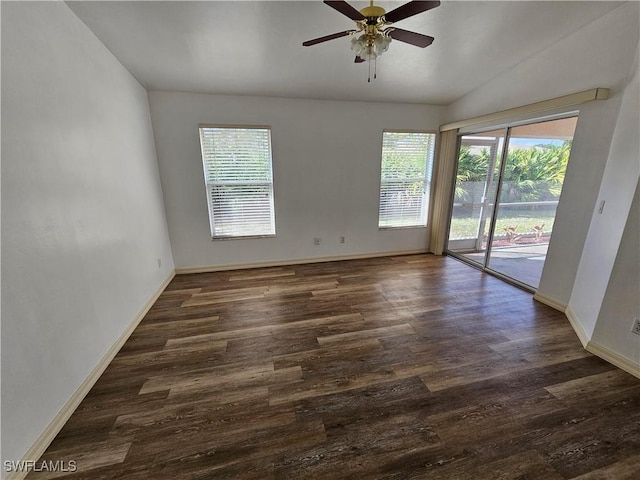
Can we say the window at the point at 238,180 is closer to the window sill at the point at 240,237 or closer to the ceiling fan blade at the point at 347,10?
the window sill at the point at 240,237

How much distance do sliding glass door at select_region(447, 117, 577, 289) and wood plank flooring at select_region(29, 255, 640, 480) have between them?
2.99 feet

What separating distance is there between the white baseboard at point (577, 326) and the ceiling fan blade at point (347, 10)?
120 inches

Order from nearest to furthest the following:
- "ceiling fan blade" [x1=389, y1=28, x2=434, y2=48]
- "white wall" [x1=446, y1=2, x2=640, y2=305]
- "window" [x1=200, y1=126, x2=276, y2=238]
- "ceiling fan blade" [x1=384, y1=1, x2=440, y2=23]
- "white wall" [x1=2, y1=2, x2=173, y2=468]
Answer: "white wall" [x1=2, y1=2, x2=173, y2=468]
"ceiling fan blade" [x1=384, y1=1, x2=440, y2=23]
"ceiling fan blade" [x1=389, y1=28, x2=434, y2=48]
"white wall" [x1=446, y1=2, x2=640, y2=305]
"window" [x1=200, y1=126, x2=276, y2=238]

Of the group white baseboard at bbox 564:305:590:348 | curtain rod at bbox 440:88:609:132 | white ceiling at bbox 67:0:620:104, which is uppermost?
white ceiling at bbox 67:0:620:104

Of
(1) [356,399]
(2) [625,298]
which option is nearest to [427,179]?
(2) [625,298]

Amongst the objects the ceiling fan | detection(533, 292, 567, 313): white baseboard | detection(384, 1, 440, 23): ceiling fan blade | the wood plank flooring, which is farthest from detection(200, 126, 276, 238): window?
detection(533, 292, 567, 313): white baseboard

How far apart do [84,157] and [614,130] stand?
435 cm

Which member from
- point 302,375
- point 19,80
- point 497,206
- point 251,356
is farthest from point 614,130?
point 19,80

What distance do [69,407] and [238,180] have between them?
9.53 feet

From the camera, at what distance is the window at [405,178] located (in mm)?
4281

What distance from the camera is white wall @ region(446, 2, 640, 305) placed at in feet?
7.30

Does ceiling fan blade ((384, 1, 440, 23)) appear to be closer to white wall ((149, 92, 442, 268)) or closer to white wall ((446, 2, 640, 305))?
white wall ((446, 2, 640, 305))

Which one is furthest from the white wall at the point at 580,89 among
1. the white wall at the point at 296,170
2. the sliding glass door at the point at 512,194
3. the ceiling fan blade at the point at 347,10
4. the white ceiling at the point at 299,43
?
the ceiling fan blade at the point at 347,10

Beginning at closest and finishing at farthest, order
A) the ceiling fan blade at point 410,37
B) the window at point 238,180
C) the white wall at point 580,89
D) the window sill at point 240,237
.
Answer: the ceiling fan blade at point 410,37 < the white wall at point 580,89 < the window at point 238,180 < the window sill at point 240,237
